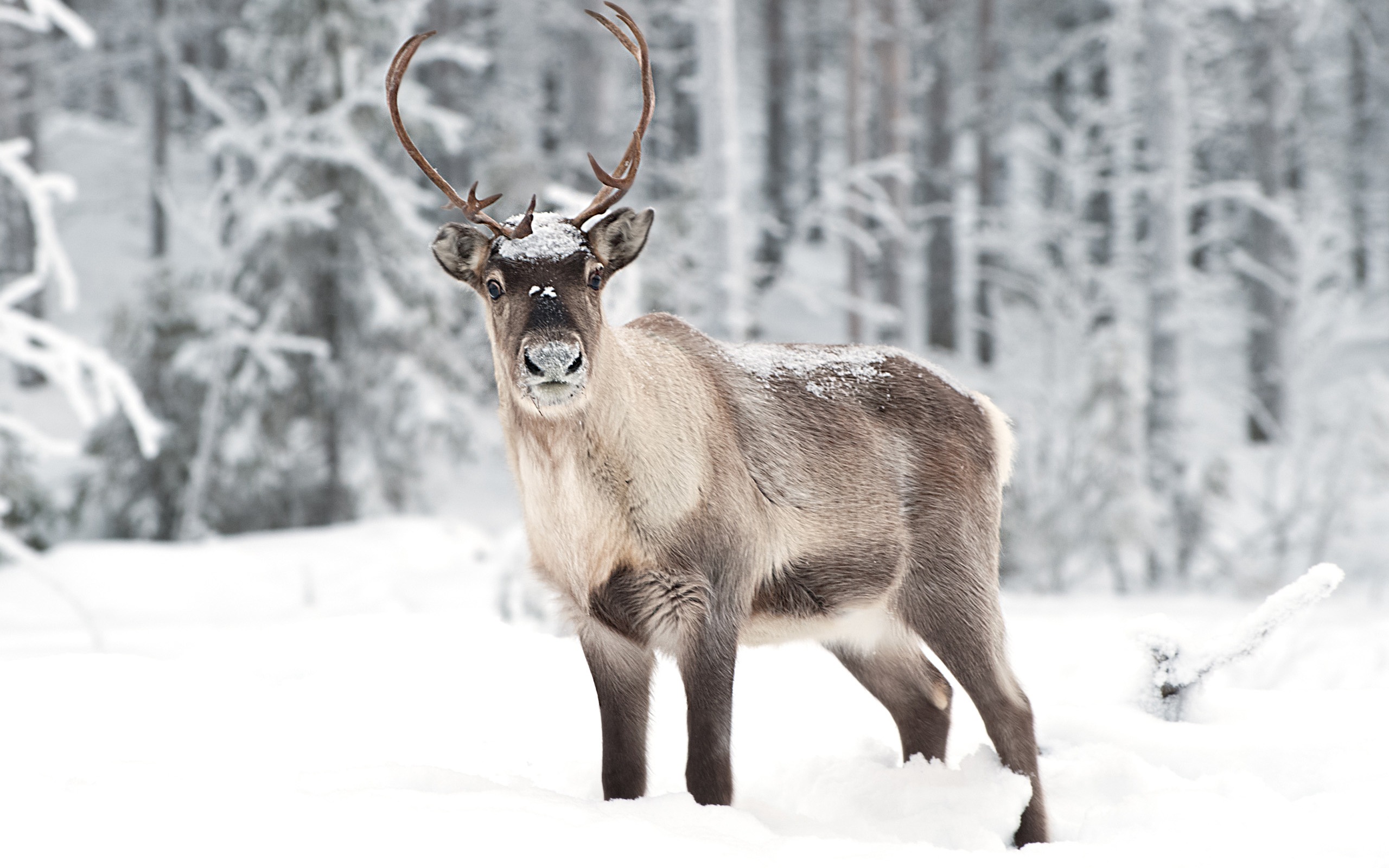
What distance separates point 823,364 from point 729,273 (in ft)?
21.3

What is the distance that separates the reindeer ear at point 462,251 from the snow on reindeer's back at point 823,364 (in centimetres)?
96

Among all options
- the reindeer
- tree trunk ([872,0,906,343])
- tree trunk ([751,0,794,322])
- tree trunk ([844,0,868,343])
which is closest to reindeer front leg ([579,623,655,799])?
the reindeer

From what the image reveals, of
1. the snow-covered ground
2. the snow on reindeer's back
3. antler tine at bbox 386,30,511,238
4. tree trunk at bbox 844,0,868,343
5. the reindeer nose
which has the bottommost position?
the snow-covered ground

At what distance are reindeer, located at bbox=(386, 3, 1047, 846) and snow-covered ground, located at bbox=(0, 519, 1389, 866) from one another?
366 millimetres

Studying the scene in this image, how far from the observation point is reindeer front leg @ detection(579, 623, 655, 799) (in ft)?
11.9

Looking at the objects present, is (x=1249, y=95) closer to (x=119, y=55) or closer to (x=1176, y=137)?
(x=1176, y=137)

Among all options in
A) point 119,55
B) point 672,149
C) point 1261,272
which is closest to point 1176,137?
point 1261,272

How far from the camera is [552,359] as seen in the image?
3.05 metres

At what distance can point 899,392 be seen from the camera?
4.07m

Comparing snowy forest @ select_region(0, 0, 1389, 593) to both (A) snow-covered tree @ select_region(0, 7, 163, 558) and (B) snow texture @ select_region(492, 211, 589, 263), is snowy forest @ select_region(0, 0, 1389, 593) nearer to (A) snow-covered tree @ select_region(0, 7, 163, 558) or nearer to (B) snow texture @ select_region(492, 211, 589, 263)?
(A) snow-covered tree @ select_region(0, 7, 163, 558)

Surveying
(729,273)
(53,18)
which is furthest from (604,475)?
(729,273)

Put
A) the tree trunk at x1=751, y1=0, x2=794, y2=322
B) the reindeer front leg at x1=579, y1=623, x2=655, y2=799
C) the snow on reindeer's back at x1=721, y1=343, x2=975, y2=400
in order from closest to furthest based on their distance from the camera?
the reindeer front leg at x1=579, y1=623, x2=655, y2=799, the snow on reindeer's back at x1=721, y1=343, x2=975, y2=400, the tree trunk at x1=751, y1=0, x2=794, y2=322

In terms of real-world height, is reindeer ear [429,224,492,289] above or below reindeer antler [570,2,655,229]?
below

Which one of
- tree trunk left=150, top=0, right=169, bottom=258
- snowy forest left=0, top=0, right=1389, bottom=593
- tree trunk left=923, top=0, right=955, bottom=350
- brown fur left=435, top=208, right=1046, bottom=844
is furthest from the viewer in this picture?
tree trunk left=150, top=0, right=169, bottom=258
